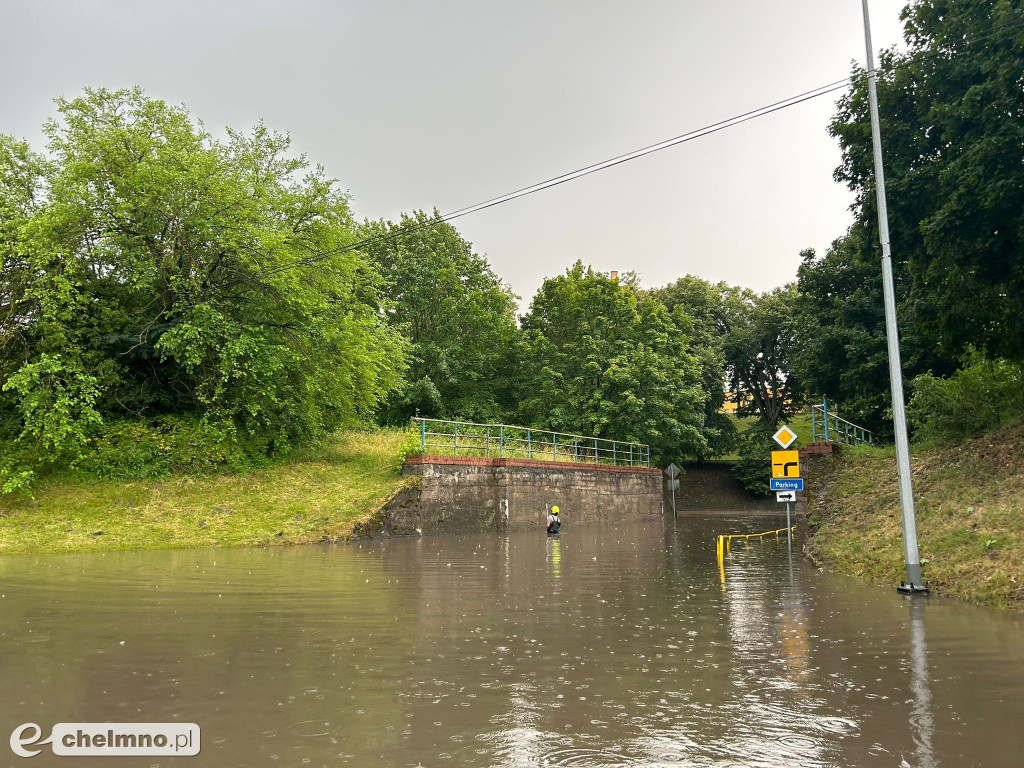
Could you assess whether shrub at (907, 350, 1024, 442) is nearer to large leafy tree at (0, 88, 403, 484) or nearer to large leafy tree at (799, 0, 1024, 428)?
large leafy tree at (799, 0, 1024, 428)

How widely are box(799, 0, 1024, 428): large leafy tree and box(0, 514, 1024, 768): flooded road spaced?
7.72 meters

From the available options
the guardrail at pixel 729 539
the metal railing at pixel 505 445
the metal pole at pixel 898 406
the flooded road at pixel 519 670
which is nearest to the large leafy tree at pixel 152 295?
the metal railing at pixel 505 445

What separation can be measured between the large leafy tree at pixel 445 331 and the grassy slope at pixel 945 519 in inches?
1054

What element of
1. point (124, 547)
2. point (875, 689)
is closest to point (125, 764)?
point (875, 689)

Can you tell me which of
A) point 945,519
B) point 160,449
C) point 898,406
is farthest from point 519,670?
point 160,449

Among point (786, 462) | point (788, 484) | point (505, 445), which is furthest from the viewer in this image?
point (505, 445)

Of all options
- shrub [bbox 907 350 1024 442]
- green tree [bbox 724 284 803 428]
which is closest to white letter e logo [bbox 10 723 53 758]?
shrub [bbox 907 350 1024 442]

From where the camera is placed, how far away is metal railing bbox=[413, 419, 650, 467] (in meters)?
25.7

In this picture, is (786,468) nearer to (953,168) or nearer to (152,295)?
(953,168)

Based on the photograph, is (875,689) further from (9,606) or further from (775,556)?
(775,556)

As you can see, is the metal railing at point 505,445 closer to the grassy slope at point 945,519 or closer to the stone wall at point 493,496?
the stone wall at point 493,496

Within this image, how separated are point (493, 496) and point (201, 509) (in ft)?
31.5

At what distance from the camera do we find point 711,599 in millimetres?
10852

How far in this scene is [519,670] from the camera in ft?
21.3
